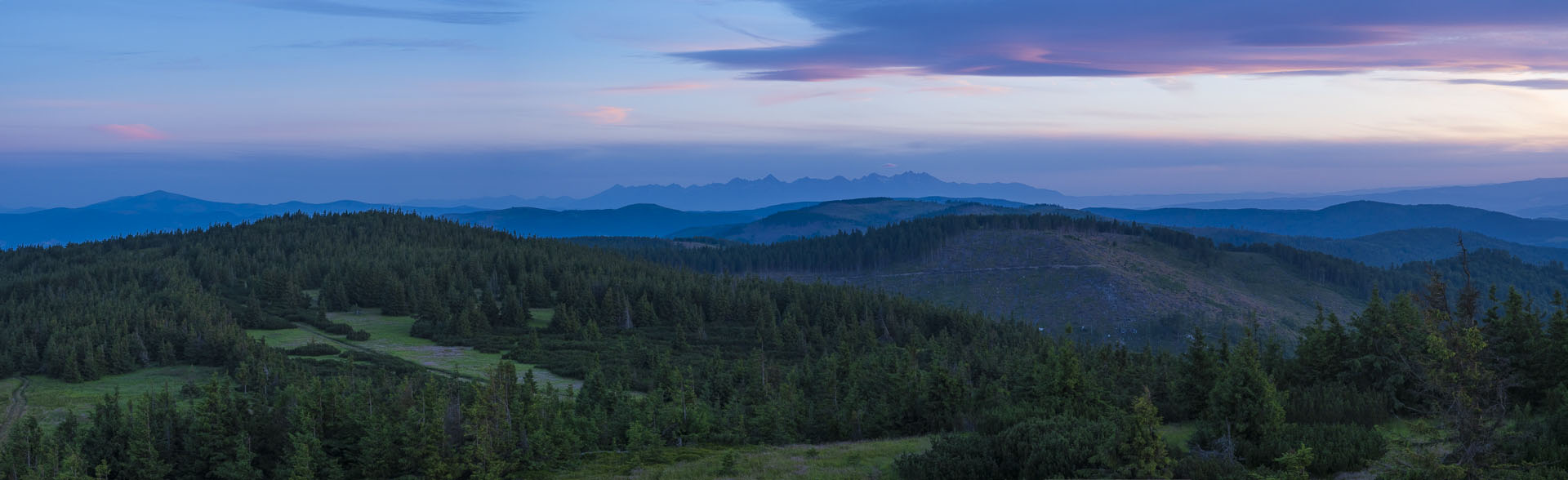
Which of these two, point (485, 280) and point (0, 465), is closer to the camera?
point (0, 465)

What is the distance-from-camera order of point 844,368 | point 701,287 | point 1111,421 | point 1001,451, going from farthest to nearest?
point 701,287 < point 844,368 < point 1111,421 < point 1001,451

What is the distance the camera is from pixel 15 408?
236 ft

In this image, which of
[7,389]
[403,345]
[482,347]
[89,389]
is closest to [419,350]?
[403,345]

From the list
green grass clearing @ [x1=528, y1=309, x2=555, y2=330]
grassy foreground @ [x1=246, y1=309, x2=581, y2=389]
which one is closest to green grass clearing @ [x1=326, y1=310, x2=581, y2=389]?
grassy foreground @ [x1=246, y1=309, x2=581, y2=389]

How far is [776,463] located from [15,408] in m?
71.2

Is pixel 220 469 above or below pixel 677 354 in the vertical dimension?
above

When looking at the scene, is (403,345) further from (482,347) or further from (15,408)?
(15,408)

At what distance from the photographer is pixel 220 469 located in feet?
147

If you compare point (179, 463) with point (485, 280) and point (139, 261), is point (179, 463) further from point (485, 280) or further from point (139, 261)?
point (139, 261)

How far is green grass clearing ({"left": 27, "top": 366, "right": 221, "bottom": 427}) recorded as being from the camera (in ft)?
227

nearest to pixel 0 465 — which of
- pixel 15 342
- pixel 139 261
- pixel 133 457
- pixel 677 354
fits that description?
pixel 133 457

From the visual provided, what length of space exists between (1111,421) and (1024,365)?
15849 millimetres

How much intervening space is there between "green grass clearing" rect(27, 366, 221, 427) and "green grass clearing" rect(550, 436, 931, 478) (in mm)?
44824

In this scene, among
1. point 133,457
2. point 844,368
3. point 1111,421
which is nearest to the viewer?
point 1111,421
